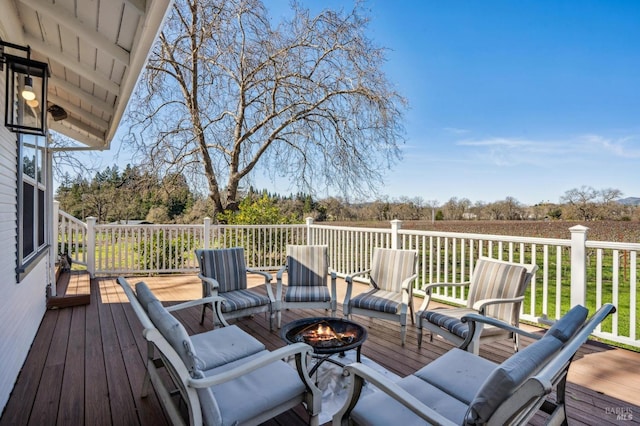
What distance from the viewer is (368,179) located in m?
10.3

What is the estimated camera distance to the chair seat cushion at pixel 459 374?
1750mm

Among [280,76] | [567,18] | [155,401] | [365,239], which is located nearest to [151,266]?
[365,239]

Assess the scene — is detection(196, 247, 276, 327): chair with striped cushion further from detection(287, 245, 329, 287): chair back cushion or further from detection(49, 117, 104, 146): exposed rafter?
detection(49, 117, 104, 146): exposed rafter

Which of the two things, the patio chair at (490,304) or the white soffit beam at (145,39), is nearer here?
the white soffit beam at (145,39)

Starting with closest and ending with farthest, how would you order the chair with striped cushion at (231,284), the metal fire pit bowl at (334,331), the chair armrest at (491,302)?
the metal fire pit bowl at (334,331) < the chair armrest at (491,302) < the chair with striped cushion at (231,284)

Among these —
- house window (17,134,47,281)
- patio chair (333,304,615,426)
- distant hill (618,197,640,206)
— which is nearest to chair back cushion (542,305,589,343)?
patio chair (333,304,615,426)

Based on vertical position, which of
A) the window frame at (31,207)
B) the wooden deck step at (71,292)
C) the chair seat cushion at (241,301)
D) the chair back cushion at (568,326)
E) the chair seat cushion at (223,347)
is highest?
the window frame at (31,207)

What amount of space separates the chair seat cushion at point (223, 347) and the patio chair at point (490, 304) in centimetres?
166

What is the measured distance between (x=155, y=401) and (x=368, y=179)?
28.7ft

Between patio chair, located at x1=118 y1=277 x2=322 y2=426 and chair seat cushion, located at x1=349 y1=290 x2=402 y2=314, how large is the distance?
5.09ft

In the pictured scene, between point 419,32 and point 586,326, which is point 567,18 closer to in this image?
point 419,32

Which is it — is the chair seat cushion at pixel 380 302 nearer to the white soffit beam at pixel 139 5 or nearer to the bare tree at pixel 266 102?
the white soffit beam at pixel 139 5

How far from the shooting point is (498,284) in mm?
3182

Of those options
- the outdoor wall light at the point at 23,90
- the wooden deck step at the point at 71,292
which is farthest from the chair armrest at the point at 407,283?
the wooden deck step at the point at 71,292
